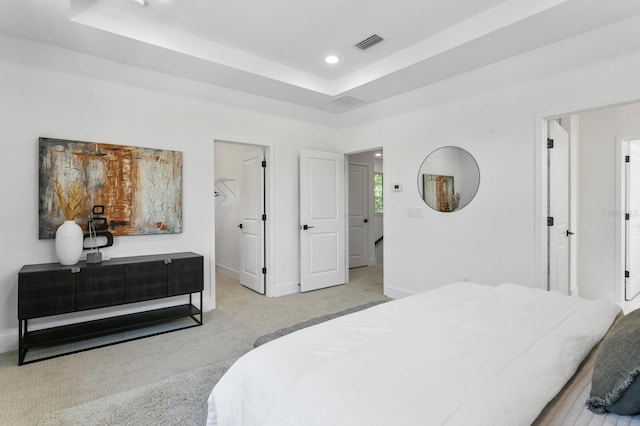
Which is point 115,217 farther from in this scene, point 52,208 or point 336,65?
point 336,65

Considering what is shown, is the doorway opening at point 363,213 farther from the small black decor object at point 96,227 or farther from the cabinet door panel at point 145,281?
the small black decor object at point 96,227

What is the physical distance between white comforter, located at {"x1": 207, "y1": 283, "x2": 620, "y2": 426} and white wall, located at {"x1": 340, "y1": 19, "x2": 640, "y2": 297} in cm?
168

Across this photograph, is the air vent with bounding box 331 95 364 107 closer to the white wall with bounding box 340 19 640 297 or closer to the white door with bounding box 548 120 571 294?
the white wall with bounding box 340 19 640 297

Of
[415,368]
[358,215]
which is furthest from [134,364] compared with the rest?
[358,215]

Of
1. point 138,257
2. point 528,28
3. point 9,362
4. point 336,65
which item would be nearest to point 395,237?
point 336,65

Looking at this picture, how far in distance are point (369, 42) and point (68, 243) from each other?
327 cm

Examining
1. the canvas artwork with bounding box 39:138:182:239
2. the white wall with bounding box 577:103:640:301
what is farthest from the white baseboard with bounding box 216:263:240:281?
the white wall with bounding box 577:103:640:301

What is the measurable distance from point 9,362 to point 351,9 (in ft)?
12.8

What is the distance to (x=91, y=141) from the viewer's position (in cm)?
324

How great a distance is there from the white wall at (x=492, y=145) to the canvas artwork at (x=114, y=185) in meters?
2.70

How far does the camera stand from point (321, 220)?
16.2 feet

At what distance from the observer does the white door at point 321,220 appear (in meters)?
4.75

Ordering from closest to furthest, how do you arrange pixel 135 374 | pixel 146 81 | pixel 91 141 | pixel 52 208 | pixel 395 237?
pixel 135 374, pixel 52 208, pixel 91 141, pixel 146 81, pixel 395 237

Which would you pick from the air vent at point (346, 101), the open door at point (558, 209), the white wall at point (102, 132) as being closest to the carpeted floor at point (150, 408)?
the white wall at point (102, 132)
